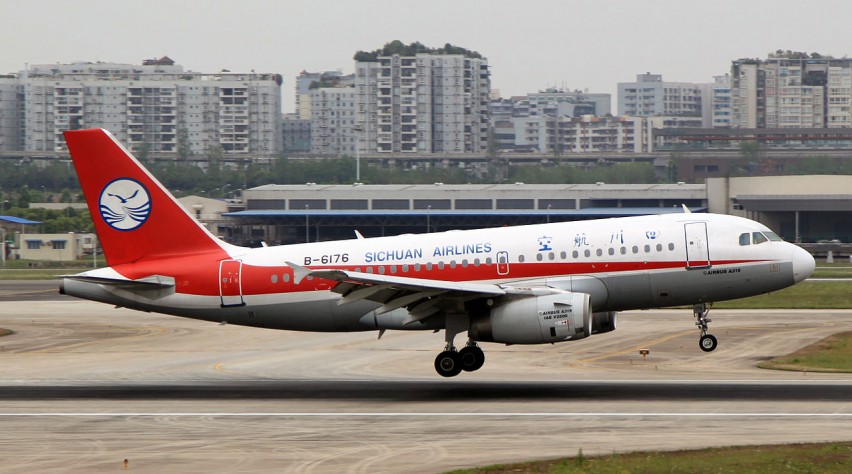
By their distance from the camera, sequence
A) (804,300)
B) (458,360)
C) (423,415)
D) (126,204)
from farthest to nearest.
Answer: (804,300), (126,204), (458,360), (423,415)

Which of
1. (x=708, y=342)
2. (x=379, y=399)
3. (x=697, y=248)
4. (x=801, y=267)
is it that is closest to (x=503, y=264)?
(x=379, y=399)

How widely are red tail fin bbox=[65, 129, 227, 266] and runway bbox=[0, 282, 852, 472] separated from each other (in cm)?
443

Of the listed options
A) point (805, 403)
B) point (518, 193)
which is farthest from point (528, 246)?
point (518, 193)

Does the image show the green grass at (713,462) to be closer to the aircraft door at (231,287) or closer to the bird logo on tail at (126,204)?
the aircraft door at (231,287)

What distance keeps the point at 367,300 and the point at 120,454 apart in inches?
468

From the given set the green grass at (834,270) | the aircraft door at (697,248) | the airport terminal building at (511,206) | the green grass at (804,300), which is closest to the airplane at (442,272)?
the aircraft door at (697,248)

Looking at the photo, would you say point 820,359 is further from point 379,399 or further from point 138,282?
point 138,282

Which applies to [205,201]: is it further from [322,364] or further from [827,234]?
A: [322,364]

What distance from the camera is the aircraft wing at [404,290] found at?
34000mm

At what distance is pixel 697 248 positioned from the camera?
3656 centimetres

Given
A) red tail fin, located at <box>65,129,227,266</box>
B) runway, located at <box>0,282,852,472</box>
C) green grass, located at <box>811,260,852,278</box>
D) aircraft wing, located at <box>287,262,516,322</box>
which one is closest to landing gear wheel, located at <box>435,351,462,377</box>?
runway, located at <box>0,282,852,472</box>

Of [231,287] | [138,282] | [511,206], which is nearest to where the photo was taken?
[138,282]

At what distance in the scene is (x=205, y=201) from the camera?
128000 mm

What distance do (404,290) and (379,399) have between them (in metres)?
3.23
